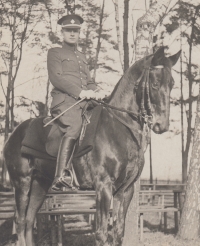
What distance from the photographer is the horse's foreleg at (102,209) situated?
5.55 metres

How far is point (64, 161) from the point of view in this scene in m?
5.86

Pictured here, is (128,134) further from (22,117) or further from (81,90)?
(22,117)

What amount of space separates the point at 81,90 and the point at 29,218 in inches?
95.0

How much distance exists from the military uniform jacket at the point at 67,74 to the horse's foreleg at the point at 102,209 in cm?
134

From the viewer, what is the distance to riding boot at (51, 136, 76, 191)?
5852 mm

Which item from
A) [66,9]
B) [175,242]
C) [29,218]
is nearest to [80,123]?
[29,218]

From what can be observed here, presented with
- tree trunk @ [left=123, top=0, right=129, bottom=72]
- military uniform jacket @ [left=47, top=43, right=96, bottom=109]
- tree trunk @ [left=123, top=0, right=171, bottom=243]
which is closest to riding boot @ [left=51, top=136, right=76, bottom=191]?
military uniform jacket @ [left=47, top=43, right=96, bottom=109]

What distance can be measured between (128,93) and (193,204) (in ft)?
14.2

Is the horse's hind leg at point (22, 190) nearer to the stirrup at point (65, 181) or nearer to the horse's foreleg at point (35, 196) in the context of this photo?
the horse's foreleg at point (35, 196)

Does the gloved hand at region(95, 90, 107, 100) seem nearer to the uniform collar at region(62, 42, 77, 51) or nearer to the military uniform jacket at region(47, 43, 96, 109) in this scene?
the military uniform jacket at region(47, 43, 96, 109)

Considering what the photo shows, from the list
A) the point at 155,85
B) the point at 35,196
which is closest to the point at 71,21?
the point at 155,85

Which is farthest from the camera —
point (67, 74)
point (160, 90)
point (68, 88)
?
point (67, 74)

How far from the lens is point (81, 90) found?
606cm

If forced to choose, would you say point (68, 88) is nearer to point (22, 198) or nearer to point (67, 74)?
point (67, 74)
